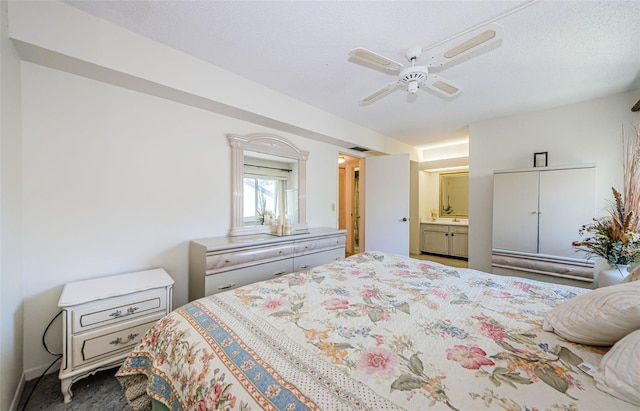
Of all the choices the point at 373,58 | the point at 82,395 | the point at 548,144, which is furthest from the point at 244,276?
the point at 548,144

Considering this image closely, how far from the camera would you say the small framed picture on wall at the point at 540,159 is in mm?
3057

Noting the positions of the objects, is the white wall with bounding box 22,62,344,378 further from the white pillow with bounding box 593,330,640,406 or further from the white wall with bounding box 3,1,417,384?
the white pillow with bounding box 593,330,640,406

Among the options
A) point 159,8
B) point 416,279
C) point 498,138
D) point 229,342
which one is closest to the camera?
point 229,342

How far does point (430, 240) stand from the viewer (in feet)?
17.8

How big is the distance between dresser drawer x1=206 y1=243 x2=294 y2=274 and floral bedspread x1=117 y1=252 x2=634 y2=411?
80cm

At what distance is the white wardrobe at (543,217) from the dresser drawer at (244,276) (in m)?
2.74

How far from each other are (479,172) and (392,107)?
5.81ft

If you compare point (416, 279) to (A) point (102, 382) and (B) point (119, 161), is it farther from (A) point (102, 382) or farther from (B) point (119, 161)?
(B) point (119, 161)

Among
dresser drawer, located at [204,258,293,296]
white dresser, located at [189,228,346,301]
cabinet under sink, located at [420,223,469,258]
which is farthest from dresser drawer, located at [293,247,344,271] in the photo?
cabinet under sink, located at [420,223,469,258]

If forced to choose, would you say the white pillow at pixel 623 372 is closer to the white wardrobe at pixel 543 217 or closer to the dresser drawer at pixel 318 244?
the dresser drawer at pixel 318 244

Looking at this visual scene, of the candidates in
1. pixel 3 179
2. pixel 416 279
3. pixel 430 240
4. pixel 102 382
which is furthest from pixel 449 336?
pixel 430 240

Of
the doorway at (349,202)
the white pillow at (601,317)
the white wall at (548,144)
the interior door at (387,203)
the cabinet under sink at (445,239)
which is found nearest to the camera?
the white pillow at (601,317)

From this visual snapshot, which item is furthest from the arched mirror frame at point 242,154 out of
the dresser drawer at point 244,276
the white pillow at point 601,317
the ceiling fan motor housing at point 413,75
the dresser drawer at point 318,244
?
the white pillow at point 601,317

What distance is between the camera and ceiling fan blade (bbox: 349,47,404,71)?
4.68 ft
